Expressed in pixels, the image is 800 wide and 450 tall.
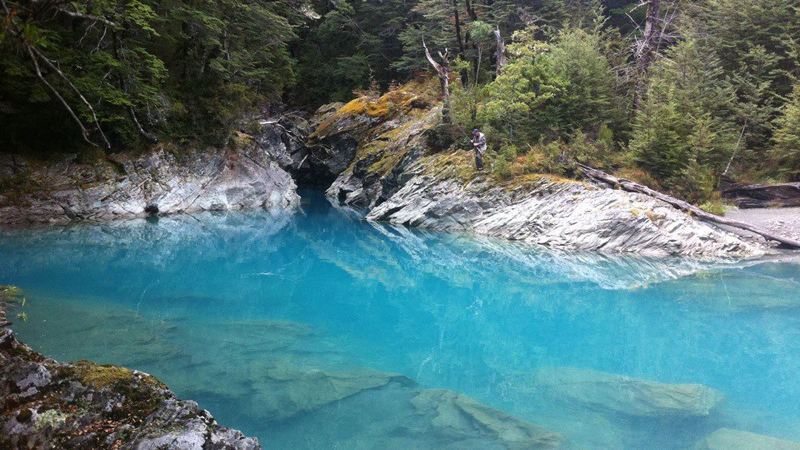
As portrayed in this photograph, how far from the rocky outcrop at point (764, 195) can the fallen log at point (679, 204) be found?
2907 mm

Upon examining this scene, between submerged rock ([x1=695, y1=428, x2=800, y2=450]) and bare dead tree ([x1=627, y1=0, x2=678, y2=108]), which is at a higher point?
bare dead tree ([x1=627, y1=0, x2=678, y2=108])

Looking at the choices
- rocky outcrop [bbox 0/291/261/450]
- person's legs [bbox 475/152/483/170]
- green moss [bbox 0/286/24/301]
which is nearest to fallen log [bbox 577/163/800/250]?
person's legs [bbox 475/152/483/170]

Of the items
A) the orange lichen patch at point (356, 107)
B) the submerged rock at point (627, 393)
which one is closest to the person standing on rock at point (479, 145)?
the orange lichen patch at point (356, 107)

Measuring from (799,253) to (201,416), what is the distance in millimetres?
18111

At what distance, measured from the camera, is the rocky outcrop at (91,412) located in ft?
9.53

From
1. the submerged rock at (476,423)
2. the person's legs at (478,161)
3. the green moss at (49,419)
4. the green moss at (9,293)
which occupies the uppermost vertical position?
the green moss at (49,419)

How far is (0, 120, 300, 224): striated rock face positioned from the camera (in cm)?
Answer: 1761

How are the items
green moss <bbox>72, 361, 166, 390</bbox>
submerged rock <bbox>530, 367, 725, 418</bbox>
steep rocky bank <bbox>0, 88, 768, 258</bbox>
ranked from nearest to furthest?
Answer: green moss <bbox>72, 361, 166, 390</bbox>
submerged rock <bbox>530, 367, 725, 418</bbox>
steep rocky bank <bbox>0, 88, 768, 258</bbox>

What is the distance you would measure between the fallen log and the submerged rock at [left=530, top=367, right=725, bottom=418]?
1226cm

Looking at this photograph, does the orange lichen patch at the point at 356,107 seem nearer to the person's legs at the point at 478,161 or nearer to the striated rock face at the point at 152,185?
the striated rock face at the point at 152,185

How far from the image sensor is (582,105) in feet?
70.5

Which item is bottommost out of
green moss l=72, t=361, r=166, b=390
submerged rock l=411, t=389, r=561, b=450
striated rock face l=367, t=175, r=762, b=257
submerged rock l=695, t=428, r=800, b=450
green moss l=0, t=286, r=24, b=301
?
striated rock face l=367, t=175, r=762, b=257

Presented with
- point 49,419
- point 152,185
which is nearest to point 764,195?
point 49,419

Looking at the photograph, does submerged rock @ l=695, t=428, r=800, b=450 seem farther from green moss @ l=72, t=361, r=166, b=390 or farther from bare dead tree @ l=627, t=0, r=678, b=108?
bare dead tree @ l=627, t=0, r=678, b=108
